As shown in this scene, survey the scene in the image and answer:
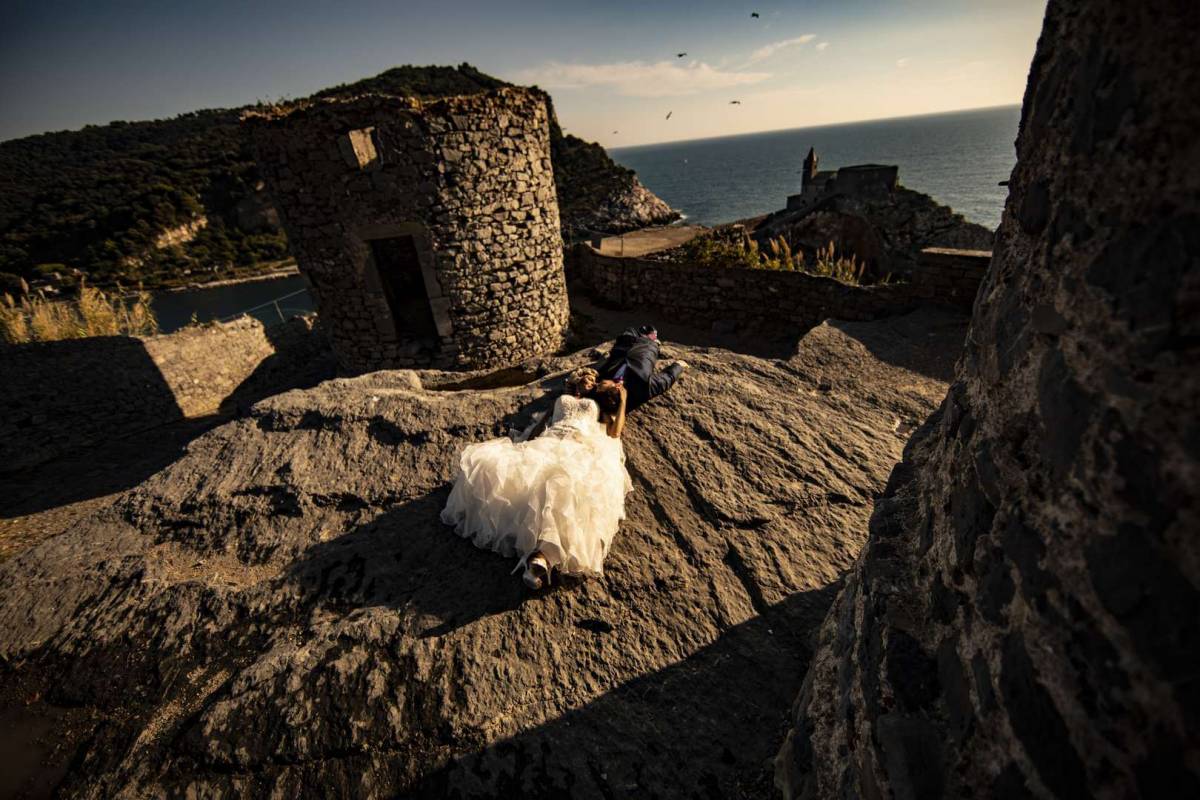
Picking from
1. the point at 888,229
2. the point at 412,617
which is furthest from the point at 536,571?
the point at 888,229

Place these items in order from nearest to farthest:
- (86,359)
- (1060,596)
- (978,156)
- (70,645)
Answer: (1060,596)
(70,645)
(86,359)
(978,156)

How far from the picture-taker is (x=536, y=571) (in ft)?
9.38

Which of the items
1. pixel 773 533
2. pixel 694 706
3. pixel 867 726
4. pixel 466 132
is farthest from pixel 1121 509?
pixel 466 132

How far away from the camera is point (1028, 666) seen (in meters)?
0.99

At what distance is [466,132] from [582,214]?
2085cm

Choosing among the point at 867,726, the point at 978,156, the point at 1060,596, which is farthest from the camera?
the point at 978,156

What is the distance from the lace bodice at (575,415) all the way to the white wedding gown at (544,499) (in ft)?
0.57

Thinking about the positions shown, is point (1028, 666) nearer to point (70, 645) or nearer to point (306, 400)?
point (70, 645)

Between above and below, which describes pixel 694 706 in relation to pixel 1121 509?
below

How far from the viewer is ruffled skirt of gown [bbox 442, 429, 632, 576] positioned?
2.96 meters

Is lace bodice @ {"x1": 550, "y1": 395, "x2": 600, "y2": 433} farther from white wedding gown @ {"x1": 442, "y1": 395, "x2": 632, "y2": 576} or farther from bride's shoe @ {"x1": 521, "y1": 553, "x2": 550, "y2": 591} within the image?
bride's shoe @ {"x1": 521, "y1": 553, "x2": 550, "y2": 591}

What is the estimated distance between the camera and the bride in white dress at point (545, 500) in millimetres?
2949

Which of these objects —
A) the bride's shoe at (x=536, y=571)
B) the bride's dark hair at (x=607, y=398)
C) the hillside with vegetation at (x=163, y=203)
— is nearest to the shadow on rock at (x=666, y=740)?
the bride's shoe at (x=536, y=571)

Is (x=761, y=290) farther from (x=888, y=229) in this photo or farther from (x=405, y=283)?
(x=405, y=283)
